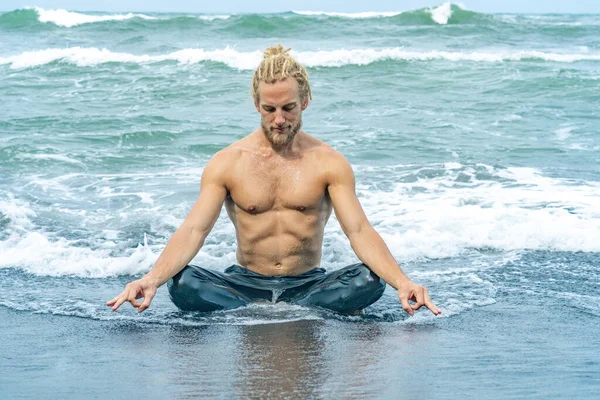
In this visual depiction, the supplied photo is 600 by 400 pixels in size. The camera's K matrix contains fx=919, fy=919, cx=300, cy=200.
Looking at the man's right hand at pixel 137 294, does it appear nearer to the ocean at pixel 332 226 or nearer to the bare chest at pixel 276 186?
the ocean at pixel 332 226

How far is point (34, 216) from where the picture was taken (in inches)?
321

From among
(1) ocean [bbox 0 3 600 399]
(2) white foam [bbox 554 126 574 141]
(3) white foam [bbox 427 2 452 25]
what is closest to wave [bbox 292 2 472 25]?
(3) white foam [bbox 427 2 452 25]

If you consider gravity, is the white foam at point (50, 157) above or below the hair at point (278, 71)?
below

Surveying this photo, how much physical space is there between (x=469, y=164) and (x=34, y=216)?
4943 mm

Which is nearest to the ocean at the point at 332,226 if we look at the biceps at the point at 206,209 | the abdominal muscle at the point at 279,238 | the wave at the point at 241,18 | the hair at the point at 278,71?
the abdominal muscle at the point at 279,238

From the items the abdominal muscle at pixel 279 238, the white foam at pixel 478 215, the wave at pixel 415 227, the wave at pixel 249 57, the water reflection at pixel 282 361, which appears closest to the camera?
the water reflection at pixel 282 361

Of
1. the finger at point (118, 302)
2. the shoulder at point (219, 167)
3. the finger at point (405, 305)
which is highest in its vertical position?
the shoulder at point (219, 167)

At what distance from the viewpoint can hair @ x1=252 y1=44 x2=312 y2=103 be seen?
474 centimetres

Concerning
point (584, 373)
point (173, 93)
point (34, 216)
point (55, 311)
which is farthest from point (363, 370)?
point (173, 93)

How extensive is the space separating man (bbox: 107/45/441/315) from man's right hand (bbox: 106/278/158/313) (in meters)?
0.12

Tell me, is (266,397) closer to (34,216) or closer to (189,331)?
(189,331)

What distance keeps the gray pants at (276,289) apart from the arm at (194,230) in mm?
137

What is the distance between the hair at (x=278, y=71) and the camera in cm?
474

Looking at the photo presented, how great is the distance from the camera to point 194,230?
15.9ft
